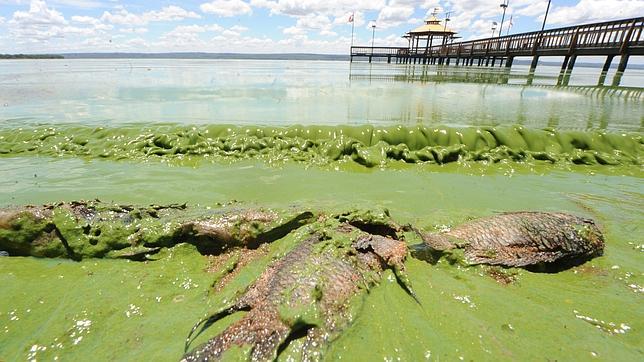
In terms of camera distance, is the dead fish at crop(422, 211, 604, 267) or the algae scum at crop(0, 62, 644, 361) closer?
the algae scum at crop(0, 62, 644, 361)

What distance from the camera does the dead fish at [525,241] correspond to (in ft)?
11.1

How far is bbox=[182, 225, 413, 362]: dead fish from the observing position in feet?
6.88

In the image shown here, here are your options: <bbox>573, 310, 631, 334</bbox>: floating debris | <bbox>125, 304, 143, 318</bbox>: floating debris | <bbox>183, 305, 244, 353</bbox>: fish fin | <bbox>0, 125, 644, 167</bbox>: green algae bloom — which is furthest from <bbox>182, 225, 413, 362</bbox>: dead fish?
<bbox>0, 125, 644, 167</bbox>: green algae bloom

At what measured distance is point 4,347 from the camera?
7.93 feet

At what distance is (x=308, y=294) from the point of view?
7.84 feet

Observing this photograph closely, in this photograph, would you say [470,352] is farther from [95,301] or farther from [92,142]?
[92,142]

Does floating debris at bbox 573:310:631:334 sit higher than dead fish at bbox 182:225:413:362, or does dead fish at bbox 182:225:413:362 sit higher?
dead fish at bbox 182:225:413:362

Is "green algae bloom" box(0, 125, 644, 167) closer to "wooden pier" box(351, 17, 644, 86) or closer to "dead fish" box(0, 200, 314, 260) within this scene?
"dead fish" box(0, 200, 314, 260)

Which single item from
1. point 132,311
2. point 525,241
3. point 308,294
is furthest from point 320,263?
point 525,241

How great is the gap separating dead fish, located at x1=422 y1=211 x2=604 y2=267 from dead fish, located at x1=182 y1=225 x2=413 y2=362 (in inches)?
29.4

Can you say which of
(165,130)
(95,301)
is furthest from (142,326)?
(165,130)

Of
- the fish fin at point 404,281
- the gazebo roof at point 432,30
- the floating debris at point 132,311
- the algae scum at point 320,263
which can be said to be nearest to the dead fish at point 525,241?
the algae scum at point 320,263

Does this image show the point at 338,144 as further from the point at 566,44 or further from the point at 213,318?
the point at 566,44

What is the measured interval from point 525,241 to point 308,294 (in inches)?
96.3
